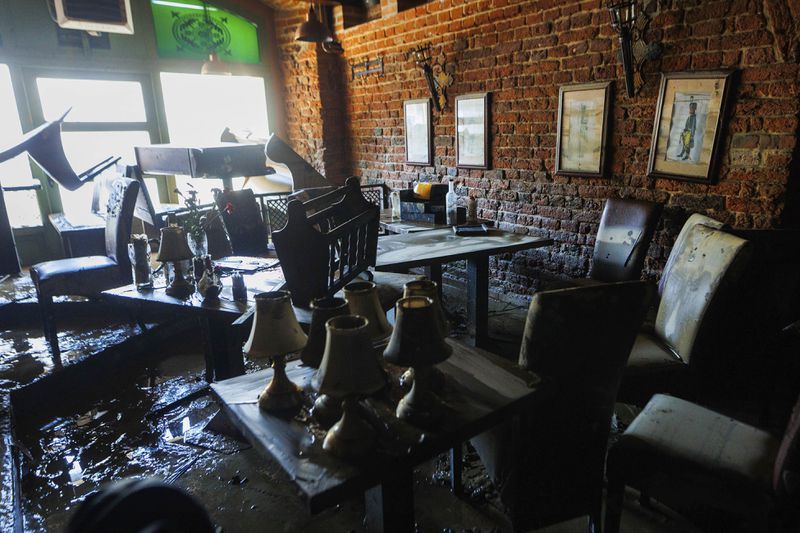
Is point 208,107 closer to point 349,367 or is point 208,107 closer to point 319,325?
point 319,325

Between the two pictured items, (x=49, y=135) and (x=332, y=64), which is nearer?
(x=49, y=135)

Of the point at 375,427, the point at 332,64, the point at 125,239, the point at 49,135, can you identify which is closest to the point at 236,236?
the point at 125,239

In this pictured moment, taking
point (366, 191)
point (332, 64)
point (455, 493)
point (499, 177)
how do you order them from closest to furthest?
point (455, 493) < point (499, 177) < point (366, 191) < point (332, 64)

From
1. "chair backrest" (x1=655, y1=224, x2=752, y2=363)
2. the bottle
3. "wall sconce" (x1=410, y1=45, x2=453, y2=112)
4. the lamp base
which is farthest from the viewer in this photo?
"wall sconce" (x1=410, y1=45, x2=453, y2=112)

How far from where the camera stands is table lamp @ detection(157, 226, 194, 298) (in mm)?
2615

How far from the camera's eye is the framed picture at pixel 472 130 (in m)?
4.17

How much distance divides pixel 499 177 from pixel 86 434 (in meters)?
3.37

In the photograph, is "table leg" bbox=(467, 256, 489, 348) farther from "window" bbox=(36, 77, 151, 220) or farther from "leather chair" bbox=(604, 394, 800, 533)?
"window" bbox=(36, 77, 151, 220)

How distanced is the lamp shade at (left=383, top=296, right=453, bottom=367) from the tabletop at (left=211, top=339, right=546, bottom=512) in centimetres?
18

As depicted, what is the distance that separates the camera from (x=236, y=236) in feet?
11.1

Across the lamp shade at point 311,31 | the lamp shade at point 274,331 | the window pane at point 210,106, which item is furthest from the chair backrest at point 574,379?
the window pane at point 210,106

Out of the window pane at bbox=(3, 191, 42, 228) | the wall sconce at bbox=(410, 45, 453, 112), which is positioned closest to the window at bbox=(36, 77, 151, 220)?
the window pane at bbox=(3, 191, 42, 228)

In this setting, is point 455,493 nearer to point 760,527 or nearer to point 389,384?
point 389,384

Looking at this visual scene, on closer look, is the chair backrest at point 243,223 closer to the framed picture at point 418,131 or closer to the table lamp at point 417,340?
the framed picture at point 418,131
